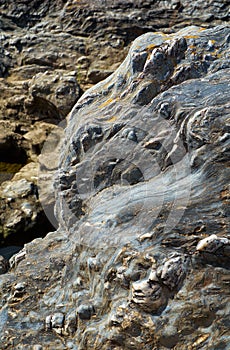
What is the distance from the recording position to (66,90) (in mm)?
7664

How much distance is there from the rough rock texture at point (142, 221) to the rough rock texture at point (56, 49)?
328cm

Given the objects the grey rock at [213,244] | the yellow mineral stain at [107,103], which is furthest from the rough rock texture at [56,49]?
the grey rock at [213,244]

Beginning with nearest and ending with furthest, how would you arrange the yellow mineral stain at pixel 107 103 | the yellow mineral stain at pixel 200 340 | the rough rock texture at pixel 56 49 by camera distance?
the yellow mineral stain at pixel 200 340, the yellow mineral stain at pixel 107 103, the rough rock texture at pixel 56 49

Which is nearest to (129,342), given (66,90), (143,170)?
(143,170)

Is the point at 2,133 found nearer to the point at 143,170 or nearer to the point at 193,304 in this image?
the point at 143,170

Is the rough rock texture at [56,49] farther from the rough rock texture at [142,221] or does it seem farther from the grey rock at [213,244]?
the grey rock at [213,244]

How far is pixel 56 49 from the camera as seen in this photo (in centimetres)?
829

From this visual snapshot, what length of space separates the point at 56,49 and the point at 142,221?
5566 mm

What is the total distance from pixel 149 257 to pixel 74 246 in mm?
997

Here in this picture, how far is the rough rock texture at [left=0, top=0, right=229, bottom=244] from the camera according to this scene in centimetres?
782

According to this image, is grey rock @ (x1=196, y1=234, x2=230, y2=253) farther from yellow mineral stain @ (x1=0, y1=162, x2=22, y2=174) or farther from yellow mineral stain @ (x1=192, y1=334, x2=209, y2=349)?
yellow mineral stain @ (x1=0, y1=162, x2=22, y2=174)

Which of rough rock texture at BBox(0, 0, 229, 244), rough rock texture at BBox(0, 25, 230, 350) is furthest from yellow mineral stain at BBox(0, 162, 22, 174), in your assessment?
rough rock texture at BBox(0, 25, 230, 350)

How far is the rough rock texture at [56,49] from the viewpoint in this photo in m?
7.82

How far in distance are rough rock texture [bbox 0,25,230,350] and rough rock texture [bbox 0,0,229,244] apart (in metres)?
3.28
